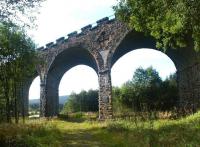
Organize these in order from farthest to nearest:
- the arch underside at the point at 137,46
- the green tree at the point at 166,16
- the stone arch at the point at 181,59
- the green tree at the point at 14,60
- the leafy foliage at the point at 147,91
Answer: the leafy foliage at the point at 147,91
the arch underside at the point at 137,46
the stone arch at the point at 181,59
the green tree at the point at 14,60
the green tree at the point at 166,16

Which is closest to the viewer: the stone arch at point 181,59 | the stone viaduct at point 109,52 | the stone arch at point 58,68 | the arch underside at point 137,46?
the stone arch at point 181,59

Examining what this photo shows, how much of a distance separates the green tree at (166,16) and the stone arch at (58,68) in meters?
14.2

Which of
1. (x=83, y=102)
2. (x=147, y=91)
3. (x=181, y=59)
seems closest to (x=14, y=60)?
(x=181, y=59)

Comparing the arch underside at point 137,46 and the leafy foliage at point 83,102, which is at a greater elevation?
the arch underside at point 137,46

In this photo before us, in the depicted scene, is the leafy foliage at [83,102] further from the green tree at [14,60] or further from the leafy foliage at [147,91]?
the green tree at [14,60]

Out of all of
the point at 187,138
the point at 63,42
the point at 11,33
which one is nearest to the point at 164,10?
the point at 187,138

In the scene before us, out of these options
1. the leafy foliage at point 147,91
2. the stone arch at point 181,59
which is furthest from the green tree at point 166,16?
the leafy foliage at point 147,91

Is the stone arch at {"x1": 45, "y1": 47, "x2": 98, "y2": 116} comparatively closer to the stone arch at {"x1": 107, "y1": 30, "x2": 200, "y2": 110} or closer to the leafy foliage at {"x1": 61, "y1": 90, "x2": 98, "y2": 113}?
the stone arch at {"x1": 107, "y1": 30, "x2": 200, "y2": 110}

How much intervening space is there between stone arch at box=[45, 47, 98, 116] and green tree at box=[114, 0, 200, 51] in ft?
46.5

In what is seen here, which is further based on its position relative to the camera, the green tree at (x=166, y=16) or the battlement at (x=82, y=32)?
the battlement at (x=82, y=32)

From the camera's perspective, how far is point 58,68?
35.2 metres

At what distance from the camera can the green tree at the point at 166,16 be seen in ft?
40.9

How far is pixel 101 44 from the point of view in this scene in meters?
28.1

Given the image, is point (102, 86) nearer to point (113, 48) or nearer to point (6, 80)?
point (113, 48)
